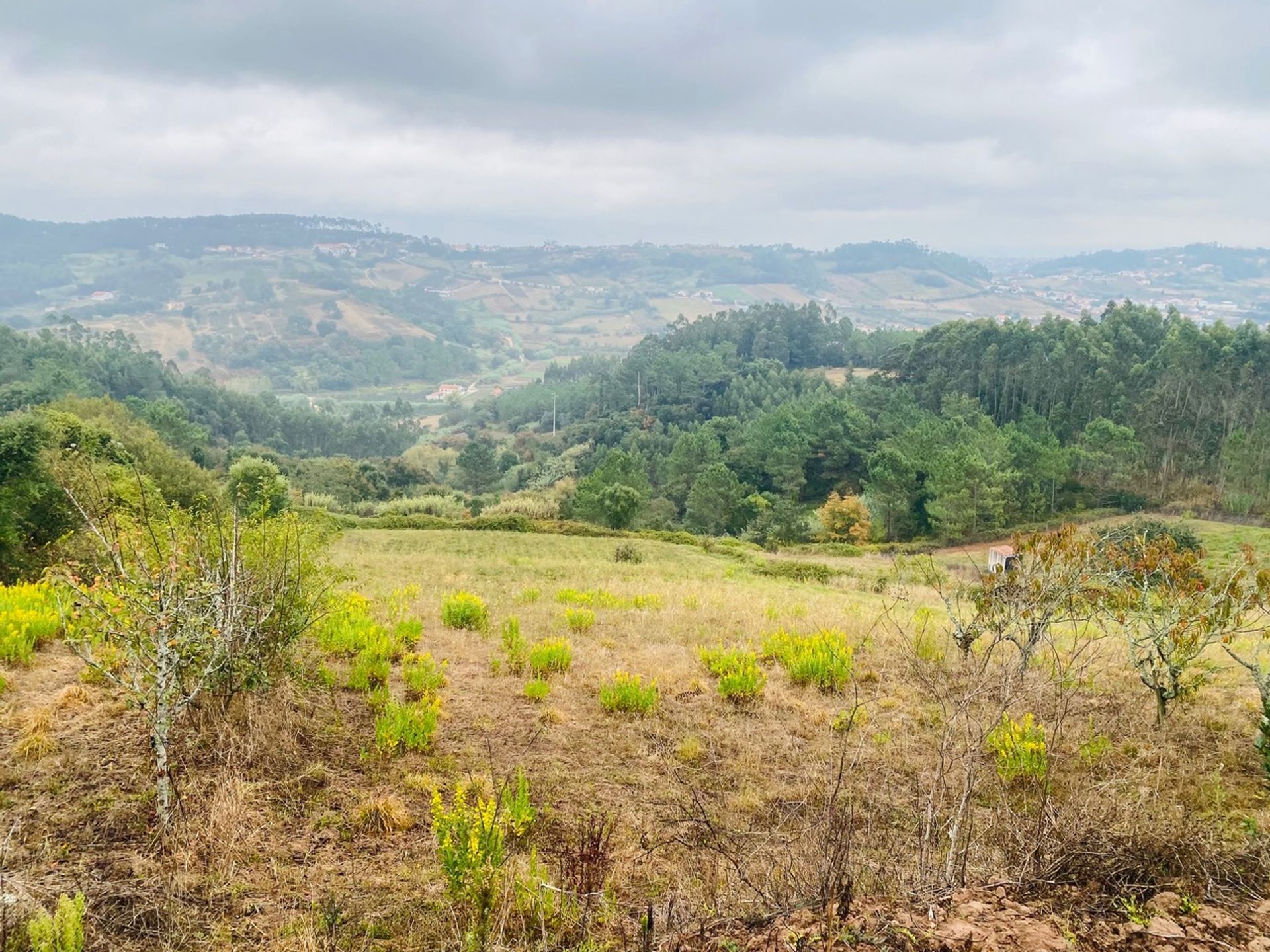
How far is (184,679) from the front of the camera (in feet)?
18.4

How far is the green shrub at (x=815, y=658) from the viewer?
8.23m

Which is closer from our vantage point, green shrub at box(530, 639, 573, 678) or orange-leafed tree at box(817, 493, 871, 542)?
green shrub at box(530, 639, 573, 678)

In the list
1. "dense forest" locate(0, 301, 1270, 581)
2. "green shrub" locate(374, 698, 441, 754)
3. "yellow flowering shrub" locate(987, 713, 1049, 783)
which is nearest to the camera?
"yellow flowering shrub" locate(987, 713, 1049, 783)

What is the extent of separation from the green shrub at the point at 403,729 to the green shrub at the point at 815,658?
4.34 metres

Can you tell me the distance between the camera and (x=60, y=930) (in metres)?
3.28

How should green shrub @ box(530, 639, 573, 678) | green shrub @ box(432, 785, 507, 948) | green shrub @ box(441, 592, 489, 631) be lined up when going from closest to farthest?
green shrub @ box(432, 785, 507, 948)
green shrub @ box(530, 639, 573, 678)
green shrub @ box(441, 592, 489, 631)

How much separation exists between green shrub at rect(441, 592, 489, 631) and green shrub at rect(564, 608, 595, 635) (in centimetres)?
130

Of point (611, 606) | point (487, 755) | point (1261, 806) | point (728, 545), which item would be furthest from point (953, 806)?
point (728, 545)

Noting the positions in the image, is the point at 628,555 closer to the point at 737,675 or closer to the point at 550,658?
the point at 550,658

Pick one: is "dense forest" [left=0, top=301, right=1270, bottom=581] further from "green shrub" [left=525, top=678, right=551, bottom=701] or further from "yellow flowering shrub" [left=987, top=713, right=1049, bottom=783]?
"yellow flowering shrub" [left=987, top=713, right=1049, bottom=783]

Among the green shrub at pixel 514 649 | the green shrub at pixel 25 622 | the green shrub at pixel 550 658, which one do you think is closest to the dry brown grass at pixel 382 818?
the green shrub at pixel 550 658

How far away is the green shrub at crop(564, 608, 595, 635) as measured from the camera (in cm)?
1102

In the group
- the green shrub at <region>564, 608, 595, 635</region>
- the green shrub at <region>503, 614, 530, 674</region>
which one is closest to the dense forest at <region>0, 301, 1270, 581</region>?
the green shrub at <region>564, 608, 595, 635</region>

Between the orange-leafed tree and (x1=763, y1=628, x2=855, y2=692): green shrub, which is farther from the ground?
(x1=763, y1=628, x2=855, y2=692): green shrub
